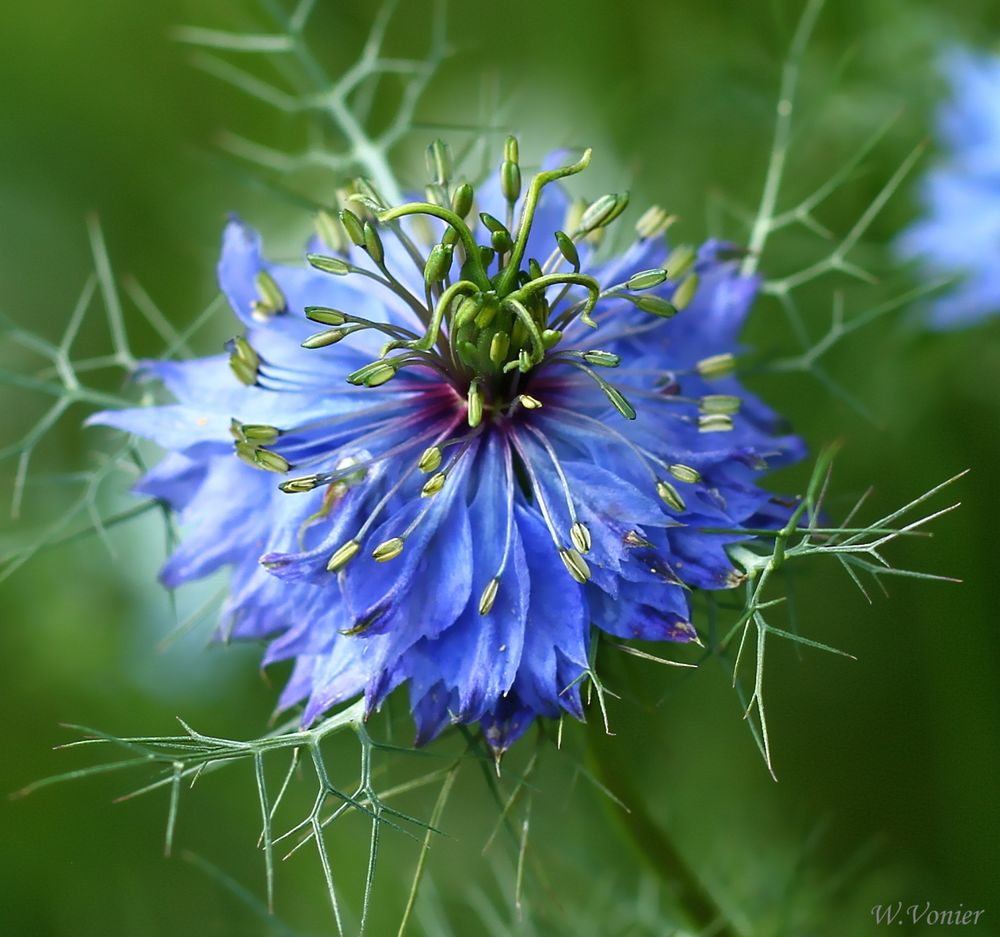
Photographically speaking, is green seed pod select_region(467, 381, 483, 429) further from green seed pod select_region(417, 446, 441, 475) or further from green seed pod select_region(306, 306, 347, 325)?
green seed pod select_region(306, 306, 347, 325)

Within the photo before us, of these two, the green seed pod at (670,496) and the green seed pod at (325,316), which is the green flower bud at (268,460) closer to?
the green seed pod at (325,316)

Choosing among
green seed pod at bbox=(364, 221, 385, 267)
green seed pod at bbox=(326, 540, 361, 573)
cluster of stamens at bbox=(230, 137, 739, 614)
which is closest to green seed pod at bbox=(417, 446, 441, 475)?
cluster of stamens at bbox=(230, 137, 739, 614)

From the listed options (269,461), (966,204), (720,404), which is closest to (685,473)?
(720,404)

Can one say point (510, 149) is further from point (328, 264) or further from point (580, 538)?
point (580, 538)

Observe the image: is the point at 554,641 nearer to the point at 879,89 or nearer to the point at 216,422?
the point at 216,422

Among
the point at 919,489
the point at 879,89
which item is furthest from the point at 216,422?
the point at 879,89

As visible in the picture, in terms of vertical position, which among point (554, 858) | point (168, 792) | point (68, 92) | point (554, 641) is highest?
point (68, 92)
